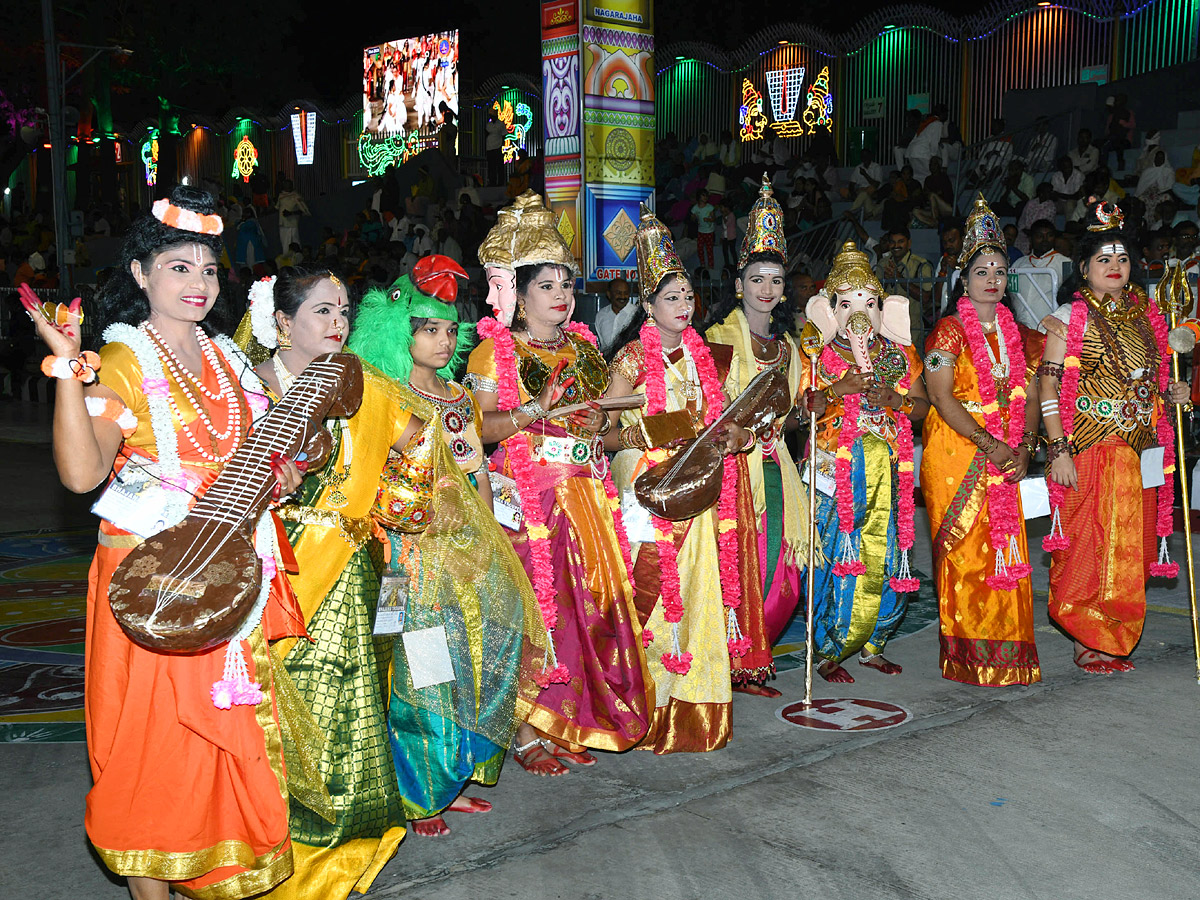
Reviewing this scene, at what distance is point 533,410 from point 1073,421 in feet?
8.85

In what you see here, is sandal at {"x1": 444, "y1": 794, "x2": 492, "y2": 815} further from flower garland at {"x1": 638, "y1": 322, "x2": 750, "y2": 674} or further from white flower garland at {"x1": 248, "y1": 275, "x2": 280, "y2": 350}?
white flower garland at {"x1": 248, "y1": 275, "x2": 280, "y2": 350}

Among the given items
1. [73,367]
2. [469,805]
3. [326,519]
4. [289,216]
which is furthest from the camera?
[289,216]

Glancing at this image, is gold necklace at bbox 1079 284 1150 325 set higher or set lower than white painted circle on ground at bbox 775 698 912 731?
higher

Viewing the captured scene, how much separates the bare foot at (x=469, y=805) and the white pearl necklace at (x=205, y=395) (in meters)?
1.55

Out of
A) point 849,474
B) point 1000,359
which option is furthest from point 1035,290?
point 849,474

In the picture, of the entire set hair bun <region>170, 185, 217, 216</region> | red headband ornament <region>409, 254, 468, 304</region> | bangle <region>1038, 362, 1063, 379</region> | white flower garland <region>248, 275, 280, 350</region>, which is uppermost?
hair bun <region>170, 185, 217, 216</region>

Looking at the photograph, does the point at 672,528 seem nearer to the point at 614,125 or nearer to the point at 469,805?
the point at 469,805

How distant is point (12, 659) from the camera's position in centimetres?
590

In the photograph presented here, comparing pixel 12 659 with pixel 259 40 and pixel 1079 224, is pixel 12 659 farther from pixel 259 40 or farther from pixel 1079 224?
pixel 259 40

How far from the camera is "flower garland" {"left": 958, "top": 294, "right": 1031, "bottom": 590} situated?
541 centimetres

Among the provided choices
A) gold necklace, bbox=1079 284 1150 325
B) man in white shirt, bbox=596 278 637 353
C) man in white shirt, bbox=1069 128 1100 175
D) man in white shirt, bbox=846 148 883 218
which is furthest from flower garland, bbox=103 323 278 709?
man in white shirt, bbox=846 148 883 218

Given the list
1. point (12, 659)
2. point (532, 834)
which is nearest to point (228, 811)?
point (532, 834)

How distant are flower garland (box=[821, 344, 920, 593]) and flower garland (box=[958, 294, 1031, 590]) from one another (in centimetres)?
33

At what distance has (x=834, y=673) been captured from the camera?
561 centimetres
